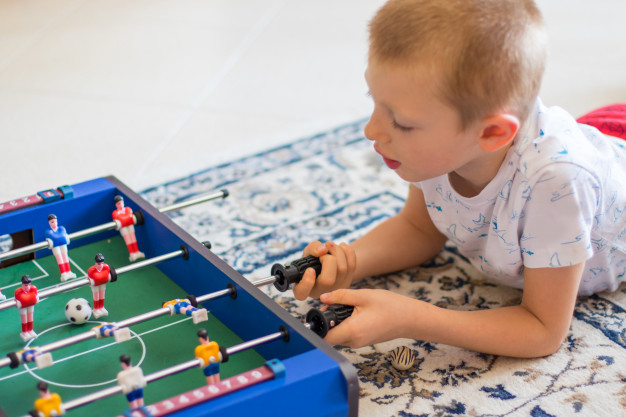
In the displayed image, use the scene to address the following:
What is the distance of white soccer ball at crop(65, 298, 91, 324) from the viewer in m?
0.97

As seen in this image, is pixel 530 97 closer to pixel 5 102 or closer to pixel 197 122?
pixel 197 122

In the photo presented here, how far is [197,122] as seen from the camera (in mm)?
2074

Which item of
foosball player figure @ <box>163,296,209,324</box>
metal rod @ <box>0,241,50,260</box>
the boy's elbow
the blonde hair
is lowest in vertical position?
the boy's elbow

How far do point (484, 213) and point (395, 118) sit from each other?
25 cm

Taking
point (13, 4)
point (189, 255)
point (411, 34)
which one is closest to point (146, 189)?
point (189, 255)

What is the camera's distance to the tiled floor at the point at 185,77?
1893 mm

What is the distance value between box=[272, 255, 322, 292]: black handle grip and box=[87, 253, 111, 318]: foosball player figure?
0.78 ft

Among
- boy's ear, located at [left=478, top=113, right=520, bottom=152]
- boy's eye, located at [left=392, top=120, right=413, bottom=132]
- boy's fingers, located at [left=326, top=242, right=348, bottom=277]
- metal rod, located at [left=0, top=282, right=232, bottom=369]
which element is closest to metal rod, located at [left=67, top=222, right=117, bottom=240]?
metal rod, located at [left=0, top=282, right=232, bottom=369]

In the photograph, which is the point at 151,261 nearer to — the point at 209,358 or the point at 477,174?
the point at 209,358

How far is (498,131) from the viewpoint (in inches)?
37.6

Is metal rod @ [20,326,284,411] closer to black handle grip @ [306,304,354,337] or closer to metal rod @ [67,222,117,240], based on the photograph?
black handle grip @ [306,304,354,337]

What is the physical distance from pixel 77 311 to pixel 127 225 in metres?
0.18

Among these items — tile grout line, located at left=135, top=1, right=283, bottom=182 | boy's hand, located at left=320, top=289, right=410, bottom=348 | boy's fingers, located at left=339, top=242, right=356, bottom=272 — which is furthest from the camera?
tile grout line, located at left=135, top=1, right=283, bottom=182

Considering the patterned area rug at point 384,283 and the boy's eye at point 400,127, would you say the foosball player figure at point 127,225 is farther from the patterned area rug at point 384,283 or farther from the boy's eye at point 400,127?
the boy's eye at point 400,127
